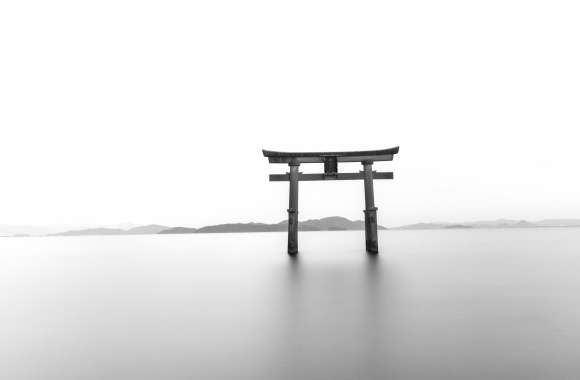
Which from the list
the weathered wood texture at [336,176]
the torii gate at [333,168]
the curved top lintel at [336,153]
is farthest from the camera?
the weathered wood texture at [336,176]

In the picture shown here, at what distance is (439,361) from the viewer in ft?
11.3

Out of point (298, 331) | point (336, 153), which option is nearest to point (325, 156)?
point (336, 153)

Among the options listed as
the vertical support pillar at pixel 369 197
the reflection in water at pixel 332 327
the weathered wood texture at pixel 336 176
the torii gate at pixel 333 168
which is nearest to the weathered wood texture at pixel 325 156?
the torii gate at pixel 333 168

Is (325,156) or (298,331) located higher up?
(325,156)

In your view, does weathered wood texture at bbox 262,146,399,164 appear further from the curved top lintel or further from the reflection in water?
the reflection in water

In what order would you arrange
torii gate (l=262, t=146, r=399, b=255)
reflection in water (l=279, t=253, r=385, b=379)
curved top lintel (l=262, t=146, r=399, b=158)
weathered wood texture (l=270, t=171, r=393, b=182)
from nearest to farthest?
reflection in water (l=279, t=253, r=385, b=379) → curved top lintel (l=262, t=146, r=399, b=158) → torii gate (l=262, t=146, r=399, b=255) → weathered wood texture (l=270, t=171, r=393, b=182)

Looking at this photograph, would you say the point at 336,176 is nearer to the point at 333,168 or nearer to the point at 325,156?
the point at 333,168

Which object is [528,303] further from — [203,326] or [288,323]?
[203,326]

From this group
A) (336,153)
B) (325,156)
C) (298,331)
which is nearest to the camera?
(298,331)

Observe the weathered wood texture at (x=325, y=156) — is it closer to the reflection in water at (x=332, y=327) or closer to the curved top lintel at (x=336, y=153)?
the curved top lintel at (x=336, y=153)

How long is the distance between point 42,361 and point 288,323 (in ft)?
9.42

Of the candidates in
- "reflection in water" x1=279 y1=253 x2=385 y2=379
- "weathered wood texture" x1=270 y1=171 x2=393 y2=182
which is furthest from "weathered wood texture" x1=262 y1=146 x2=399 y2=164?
"reflection in water" x1=279 y1=253 x2=385 y2=379

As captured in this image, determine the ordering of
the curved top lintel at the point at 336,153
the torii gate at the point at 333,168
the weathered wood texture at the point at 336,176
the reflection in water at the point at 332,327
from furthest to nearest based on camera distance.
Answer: the weathered wood texture at the point at 336,176 < the torii gate at the point at 333,168 < the curved top lintel at the point at 336,153 < the reflection in water at the point at 332,327

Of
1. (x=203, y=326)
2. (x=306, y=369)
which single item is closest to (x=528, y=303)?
(x=306, y=369)
